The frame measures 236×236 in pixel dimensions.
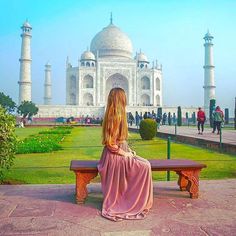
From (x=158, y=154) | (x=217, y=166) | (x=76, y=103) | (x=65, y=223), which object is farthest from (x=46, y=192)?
(x=76, y=103)

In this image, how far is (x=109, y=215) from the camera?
287 centimetres

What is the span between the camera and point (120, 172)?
3078mm

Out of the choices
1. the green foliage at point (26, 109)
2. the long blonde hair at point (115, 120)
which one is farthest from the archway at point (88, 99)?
the long blonde hair at point (115, 120)

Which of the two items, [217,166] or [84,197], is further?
[217,166]

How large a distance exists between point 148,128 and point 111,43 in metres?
37.2

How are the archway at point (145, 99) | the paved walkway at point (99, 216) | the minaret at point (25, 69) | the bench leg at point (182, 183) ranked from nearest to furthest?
the paved walkway at point (99, 216) < the bench leg at point (182, 183) < the minaret at point (25, 69) < the archway at point (145, 99)

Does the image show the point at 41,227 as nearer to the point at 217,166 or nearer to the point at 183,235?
the point at 183,235

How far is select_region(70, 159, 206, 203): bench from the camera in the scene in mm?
3307

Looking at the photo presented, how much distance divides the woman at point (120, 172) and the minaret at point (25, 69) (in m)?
40.4

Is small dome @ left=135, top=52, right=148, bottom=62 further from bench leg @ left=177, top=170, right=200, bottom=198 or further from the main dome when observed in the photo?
bench leg @ left=177, top=170, right=200, bottom=198

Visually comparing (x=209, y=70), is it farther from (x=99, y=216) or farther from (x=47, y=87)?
(x=99, y=216)

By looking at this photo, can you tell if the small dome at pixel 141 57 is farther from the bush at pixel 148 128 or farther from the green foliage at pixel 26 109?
the bush at pixel 148 128

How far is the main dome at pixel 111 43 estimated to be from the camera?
46.9m

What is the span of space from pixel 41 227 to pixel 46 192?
1217mm
